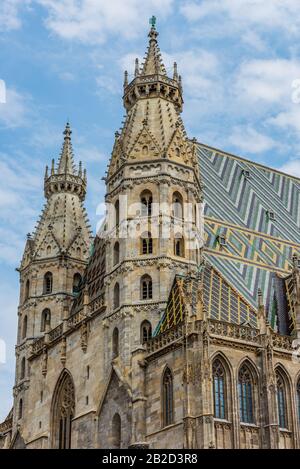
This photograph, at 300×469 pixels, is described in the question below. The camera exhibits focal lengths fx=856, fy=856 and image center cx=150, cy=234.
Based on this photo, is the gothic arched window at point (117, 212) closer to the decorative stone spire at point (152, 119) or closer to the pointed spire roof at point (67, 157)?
the decorative stone spire at point (152, 119)

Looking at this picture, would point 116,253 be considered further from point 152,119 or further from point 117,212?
point 152,119

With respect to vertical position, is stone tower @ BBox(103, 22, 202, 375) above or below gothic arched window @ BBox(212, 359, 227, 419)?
above

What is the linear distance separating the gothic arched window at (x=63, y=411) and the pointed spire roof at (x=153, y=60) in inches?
665

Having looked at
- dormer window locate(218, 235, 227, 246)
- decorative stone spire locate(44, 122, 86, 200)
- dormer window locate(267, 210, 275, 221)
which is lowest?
dormer window locate(218, 235, 227, 246)

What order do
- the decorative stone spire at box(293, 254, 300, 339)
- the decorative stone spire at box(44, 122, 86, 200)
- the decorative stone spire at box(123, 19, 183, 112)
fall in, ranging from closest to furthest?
the decorative stone spire at box(293, 254, 300, 339)
the decorative stone spire at box(123, 19, 183, 112)
the decorative stone spire at box(44, 122, 86, 200)

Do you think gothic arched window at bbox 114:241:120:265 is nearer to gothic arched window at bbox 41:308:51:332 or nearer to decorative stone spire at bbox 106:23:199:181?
decorative stone spire at bbox 106:23:199:181

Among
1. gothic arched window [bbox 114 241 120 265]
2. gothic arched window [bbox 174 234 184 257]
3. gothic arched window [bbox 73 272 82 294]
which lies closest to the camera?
gothic arched window [bbox 174 234 184 257]

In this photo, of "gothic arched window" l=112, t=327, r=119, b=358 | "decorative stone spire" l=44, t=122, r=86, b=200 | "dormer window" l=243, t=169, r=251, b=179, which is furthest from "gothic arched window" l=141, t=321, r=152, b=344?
"dormer window" l=243, t=169, r=251, b=179

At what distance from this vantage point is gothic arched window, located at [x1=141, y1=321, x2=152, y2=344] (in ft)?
127

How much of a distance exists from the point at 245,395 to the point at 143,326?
20.2 feet

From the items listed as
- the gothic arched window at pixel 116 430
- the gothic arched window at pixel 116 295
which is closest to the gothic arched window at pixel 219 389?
the gothic arched window at pixel 116 430

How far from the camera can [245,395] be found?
35.3 meters

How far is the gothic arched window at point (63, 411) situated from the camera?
4303 cm

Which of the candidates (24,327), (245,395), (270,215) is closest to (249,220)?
(270,215)
